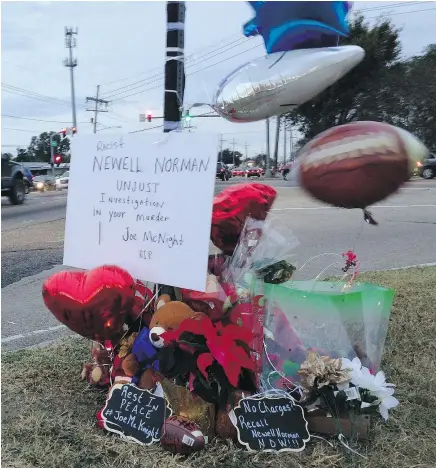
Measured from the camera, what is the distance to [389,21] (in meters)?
27.7

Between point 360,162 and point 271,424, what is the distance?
3.38ft

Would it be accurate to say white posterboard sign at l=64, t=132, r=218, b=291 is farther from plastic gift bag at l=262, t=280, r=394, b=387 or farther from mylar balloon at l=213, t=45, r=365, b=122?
plastic gift bag at l=262, t=280, r=394, b=387

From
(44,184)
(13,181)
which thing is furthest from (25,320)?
(44,184)

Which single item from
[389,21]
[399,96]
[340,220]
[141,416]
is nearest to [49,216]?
[340,220]

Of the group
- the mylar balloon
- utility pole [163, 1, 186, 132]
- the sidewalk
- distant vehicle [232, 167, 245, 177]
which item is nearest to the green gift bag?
the mylar balloon

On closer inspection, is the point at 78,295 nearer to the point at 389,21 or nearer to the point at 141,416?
the point at 141,416

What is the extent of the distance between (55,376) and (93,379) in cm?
28

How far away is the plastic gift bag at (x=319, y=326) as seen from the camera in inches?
87.2

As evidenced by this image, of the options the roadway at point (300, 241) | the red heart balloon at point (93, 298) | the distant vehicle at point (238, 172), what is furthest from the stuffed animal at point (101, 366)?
the distant vehicle at point (238, 172)

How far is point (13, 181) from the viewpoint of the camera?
560 inches

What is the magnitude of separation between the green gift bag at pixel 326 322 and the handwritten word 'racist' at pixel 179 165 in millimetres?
575

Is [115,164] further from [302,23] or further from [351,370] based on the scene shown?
[351,370]

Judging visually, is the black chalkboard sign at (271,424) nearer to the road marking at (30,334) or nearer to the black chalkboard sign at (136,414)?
the black chalkboard sign at (136,414)

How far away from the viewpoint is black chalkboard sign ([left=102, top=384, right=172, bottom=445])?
81.4 inches
